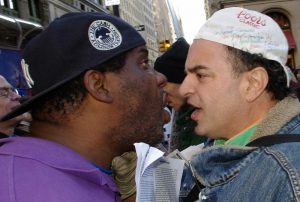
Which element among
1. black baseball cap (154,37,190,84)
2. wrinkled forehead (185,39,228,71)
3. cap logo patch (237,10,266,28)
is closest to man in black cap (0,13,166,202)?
wrinkled forehead (185,39,228,71)

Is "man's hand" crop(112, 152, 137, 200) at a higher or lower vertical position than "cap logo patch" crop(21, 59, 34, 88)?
lower

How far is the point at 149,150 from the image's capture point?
66.4 inches

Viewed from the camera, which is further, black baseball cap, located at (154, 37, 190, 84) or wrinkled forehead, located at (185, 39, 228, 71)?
black baseball cap, located at (154, 37, 190, 84)

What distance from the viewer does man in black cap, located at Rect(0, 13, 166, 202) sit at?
5.17 ft

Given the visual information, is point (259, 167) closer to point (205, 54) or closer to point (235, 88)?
point (235, 88)

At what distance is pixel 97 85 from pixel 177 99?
8.31 ft

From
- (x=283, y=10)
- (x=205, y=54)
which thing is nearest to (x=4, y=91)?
(x=205, y=54)

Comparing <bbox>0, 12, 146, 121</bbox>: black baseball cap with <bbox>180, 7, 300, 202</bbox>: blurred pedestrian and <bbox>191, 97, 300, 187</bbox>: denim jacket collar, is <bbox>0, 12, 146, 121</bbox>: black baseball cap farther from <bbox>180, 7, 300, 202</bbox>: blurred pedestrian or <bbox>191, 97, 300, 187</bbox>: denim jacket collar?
<bbox>191, 97, 300, 187</bbox>: denim jacket collar

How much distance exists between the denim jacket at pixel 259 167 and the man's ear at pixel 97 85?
18.0 inches

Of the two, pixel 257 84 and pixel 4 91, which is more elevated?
pixel 257 84

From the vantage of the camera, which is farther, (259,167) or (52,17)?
(52,17)

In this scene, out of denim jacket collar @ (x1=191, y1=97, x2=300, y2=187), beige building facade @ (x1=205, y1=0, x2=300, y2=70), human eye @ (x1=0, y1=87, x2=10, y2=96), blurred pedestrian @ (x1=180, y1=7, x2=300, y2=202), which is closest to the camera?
denim jacket collar @ (x1=191, y1=97, x2=300, y2=187)

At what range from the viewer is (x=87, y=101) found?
1745 mm

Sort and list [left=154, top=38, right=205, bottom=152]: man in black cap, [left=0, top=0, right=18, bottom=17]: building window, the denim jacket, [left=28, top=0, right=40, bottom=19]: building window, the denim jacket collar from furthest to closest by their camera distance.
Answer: [left=28, top=0, right=40, bottom=19]: building window < [left=0, top=0, right=18, bottom=17]: building window < [left=154, top=38, right=205, bottom=152]: man in black cap < the denim jacket collar < the denim jacket
